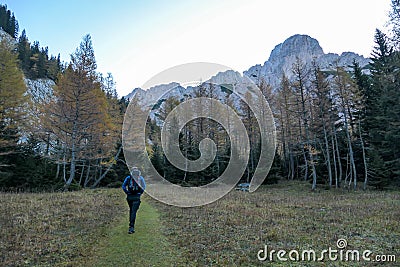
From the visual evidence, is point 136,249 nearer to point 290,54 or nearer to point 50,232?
point 50,232

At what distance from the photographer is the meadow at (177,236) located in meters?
5.54

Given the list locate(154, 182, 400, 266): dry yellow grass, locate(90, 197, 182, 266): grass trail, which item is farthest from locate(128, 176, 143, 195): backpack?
locate(154, 182, 400, 266): dry yellow grass

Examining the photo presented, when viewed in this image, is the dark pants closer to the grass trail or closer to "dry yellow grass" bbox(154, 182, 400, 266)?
the grass trail

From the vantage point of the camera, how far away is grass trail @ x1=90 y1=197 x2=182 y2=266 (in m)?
5.36

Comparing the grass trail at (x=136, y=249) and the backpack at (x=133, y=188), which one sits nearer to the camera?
the grass trail at (x=136, y=249)

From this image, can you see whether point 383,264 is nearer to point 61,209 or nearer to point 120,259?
point 120,259

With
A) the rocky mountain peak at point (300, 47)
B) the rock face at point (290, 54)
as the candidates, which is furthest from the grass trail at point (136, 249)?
the rocky mountain peak at point (300, 47)

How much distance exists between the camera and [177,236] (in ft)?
24.9

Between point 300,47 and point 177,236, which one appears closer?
point 177,236

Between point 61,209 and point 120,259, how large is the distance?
6943mm

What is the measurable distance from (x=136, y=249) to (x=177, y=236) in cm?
170

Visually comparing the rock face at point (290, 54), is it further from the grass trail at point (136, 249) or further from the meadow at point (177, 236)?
the grass trail at point (136, 249)

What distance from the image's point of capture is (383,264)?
17.2 ft

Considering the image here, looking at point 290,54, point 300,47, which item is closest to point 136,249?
point 290,54
